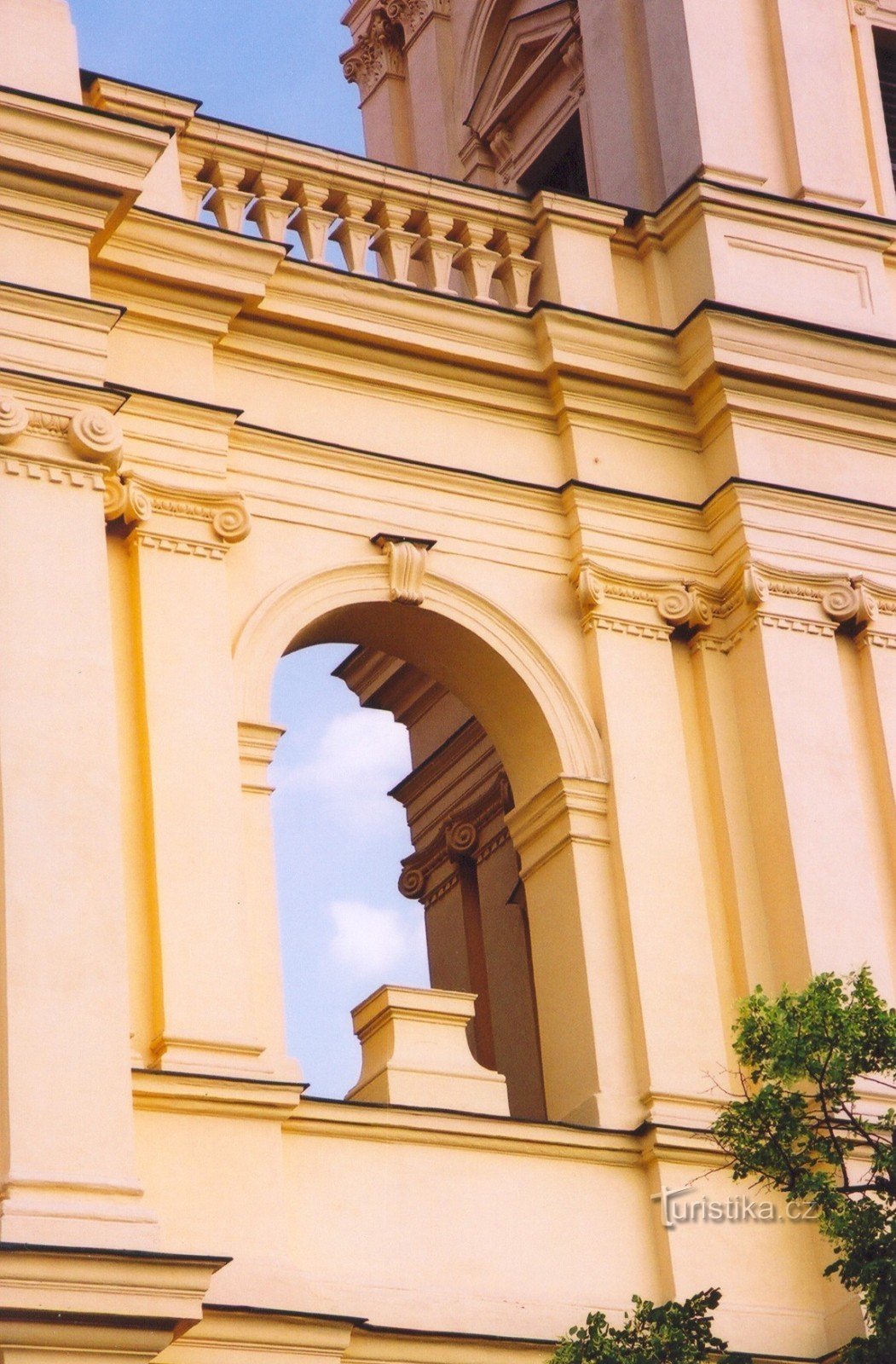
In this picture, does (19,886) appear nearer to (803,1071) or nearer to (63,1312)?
(63,1312)

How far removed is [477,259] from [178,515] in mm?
2884

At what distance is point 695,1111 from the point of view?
14086 millimetres

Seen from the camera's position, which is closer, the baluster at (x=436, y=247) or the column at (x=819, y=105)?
the baluster at (x=436, y=247)

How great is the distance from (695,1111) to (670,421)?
4.14 meters

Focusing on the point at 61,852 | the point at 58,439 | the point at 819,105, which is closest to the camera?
the point at 61,852

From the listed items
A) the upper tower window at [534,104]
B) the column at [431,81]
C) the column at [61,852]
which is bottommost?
the column at [61,852]

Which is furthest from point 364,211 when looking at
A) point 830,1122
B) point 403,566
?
point 830,1122

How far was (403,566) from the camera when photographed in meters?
15.1

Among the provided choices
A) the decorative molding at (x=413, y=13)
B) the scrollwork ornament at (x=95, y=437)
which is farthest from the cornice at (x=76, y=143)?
the decorative molding at (x=413, y=13)

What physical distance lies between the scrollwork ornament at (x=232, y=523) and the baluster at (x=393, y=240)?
2.09 metres

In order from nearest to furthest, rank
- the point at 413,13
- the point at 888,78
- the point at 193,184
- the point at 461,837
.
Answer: the point at 193,184, the point at 461,837, the point at 888,78, the point at 413,13

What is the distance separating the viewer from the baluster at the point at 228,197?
50.9 feet

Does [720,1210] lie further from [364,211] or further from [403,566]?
[364,211]

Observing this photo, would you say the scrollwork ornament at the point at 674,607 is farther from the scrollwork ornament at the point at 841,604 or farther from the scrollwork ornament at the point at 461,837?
the scrollwork ornament at the point at 461,837
